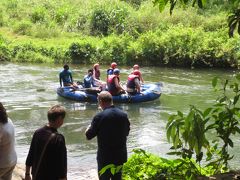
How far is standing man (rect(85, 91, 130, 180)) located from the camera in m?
4.70

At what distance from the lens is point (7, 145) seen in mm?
4309

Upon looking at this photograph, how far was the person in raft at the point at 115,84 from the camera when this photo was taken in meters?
13.9

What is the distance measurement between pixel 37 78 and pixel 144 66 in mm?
6670

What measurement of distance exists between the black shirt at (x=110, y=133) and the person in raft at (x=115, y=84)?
9.12 meters

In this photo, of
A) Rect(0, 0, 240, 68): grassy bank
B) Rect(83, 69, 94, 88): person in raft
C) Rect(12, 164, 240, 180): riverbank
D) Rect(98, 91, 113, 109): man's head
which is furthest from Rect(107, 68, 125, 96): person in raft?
Rect(98, 91, 113, 109): man's head

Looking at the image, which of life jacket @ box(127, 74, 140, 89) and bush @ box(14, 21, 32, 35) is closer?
life jacket @ box(127, 74, 140, 89)

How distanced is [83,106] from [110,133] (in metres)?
9.77

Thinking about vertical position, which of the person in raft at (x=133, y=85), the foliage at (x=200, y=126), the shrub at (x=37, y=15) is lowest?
the person in raft at (x=133, y=85)

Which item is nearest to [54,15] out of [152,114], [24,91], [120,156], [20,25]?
[20,25]

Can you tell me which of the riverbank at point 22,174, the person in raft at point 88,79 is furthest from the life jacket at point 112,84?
the riverbank at point 22,174

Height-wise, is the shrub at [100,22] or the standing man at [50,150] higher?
the shrub at [100,22]

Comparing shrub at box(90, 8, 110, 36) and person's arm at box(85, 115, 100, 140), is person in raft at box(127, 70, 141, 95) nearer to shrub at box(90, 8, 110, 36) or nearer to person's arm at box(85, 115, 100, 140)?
person's arm at box(85, 115, 100, 140)

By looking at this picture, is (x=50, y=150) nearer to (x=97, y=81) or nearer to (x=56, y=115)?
(x=56, y=115)

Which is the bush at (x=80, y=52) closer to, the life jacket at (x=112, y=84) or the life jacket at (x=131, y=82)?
the life jacket at (x=131, y=82)
